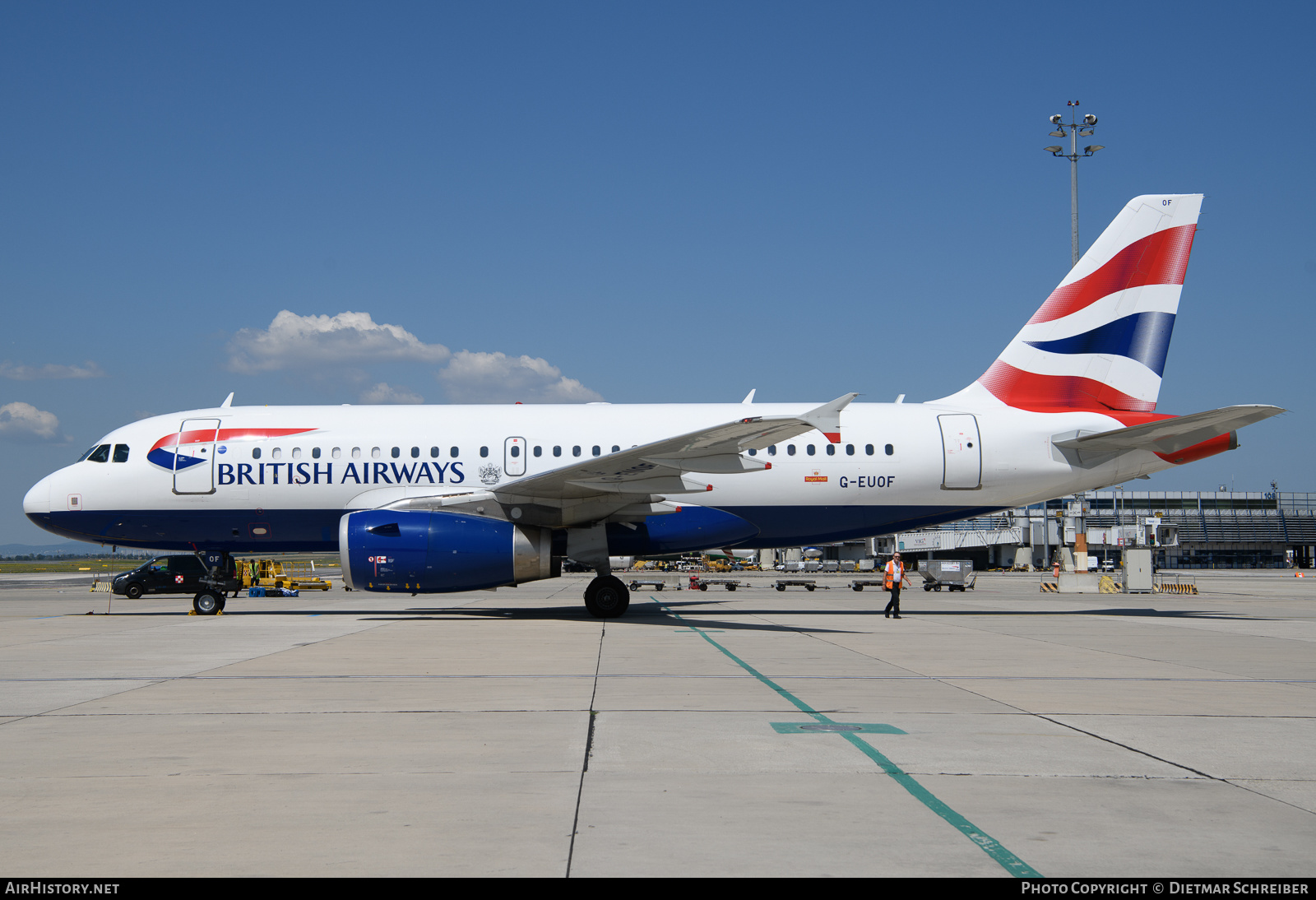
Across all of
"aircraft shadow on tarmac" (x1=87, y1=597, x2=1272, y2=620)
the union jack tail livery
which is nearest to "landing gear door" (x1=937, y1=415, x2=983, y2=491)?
the union jack tail livery

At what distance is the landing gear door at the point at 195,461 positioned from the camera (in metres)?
18.8

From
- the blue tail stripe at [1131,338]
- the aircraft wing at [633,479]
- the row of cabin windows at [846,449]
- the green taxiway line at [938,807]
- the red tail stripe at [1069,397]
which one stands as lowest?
the green taxiway line at [938,807]

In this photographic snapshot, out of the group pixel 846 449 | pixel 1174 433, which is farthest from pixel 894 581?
pixel 1174 433

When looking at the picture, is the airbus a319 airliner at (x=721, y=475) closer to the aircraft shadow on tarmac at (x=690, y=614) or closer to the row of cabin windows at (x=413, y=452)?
the row of cabin windows at (x=413, y=452)

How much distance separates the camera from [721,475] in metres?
17.9

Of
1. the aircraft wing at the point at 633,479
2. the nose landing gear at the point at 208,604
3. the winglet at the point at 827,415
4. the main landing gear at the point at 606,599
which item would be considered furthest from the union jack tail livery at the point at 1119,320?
the nose landing gear at the point at 208,604

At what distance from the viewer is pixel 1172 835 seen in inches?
172

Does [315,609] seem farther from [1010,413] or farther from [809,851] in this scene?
[809,851]

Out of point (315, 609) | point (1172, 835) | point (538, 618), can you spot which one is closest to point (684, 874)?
point (1172, 835)

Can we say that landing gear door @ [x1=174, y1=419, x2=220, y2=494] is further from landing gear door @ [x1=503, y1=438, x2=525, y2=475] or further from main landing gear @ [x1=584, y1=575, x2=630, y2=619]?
main landing gear @ [x1=584, y1=575, x2=630, y2=619]

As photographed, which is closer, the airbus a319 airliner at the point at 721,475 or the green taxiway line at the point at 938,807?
the green taxiway line at the point at 938,807

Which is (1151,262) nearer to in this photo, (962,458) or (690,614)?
(962,458)

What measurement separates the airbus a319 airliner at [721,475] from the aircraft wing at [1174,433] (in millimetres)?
47
